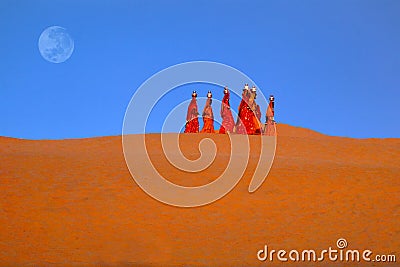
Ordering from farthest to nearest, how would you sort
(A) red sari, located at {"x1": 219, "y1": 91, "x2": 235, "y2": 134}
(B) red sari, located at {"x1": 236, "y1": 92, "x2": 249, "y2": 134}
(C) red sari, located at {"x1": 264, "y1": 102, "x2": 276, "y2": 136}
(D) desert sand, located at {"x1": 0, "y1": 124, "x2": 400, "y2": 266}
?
(C) red sari, located at {"x1": 264, "y1": 102, "x2": 276, "y2": 136}
(B) red sari, located at {"x1": 236, "y1": 92, "x2": 249, "y2": 134}
(A) red sari, located at {"x1": 219, "y1": 91, "x2": 235, "y2": 134}
(D) desert sand, located at {"x1": 0, "y1": 124, "x2": 400, "y2": 266}

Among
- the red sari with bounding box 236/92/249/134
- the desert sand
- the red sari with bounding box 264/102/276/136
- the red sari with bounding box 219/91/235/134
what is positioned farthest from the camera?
the red sari with bounding box 264/102/276/136

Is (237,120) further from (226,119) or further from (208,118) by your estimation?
(208,118)

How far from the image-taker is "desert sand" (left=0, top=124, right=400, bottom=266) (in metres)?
14.1

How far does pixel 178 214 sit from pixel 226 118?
1423 cm

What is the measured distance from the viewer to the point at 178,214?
16734 millimetres

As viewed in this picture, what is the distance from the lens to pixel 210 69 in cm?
1554

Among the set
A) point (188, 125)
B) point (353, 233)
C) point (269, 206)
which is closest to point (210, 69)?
point (269, 206)

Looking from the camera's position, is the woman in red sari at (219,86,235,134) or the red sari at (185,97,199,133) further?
the red sari at (185,97,199,133)

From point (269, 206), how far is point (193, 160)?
567 cm

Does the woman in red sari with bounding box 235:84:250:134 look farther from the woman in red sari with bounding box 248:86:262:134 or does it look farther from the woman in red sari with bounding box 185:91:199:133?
the woman in red sari with bounding box 185:91:199:133

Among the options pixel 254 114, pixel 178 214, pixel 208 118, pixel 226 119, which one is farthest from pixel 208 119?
pixel 178 214

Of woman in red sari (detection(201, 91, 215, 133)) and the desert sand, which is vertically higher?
woman in red sari (detection(201, 91, 215, 133))

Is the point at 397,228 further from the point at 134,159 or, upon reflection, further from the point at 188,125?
the point at 188,125

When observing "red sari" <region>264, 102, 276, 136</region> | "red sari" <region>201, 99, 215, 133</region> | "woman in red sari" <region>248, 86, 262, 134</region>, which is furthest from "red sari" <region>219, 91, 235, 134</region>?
"red sari" <region>264, 102, 276, 136</region>
